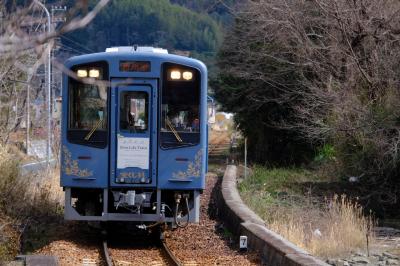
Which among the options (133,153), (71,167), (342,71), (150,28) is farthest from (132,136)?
(150,28)

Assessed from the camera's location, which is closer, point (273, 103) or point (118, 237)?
point (118, 237)

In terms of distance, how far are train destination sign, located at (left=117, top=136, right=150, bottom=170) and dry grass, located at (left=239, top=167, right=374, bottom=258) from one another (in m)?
2.57

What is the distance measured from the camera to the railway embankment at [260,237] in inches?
369

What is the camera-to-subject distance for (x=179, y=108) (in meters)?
12.2

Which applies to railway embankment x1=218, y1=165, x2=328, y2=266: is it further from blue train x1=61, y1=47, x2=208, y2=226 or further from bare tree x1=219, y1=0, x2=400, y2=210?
bare tree x1=219, y1=0, x2=400, y2=210

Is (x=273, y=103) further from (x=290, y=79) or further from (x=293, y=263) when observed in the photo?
(x=293, y=263)

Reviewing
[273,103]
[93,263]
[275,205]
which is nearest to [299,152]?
[273,103]

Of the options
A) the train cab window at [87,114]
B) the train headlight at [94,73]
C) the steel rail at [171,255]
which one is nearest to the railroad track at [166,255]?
the steel rail at [171,255]

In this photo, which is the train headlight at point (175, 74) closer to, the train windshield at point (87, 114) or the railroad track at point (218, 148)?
the train windshield at point (87, 114)

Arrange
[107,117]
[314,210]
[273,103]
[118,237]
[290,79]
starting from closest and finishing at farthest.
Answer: [107,117]
[118,237]
[314,210]
[290,79]
[273,103]

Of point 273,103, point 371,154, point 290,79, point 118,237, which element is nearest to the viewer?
point 118,237

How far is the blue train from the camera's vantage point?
12.0 meters

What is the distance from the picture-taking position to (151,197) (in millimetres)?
12242

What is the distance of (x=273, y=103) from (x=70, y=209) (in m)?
18.2
